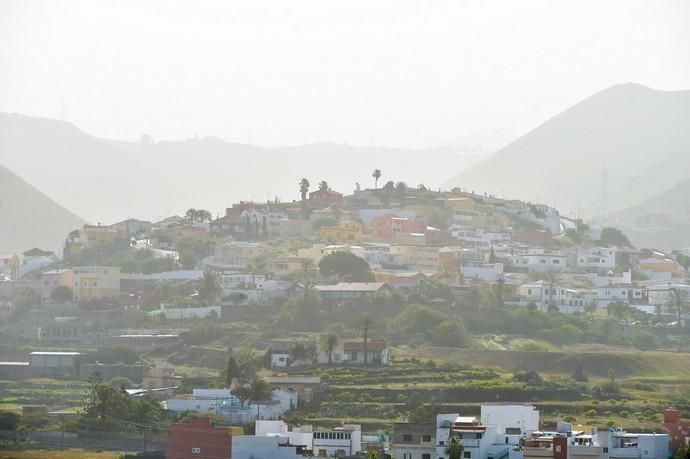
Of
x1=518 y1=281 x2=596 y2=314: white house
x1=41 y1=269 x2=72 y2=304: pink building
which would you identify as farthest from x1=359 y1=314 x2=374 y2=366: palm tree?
x1=41 y1=269 x2=72 y2=304: pink building

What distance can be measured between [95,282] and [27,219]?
6293 centimetres

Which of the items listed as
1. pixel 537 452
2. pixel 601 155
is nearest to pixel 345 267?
pixel 537 452

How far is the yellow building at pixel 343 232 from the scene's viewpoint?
3575 inches

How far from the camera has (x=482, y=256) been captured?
87.9 meters

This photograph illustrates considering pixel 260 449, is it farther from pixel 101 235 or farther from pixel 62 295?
pixel 101 235

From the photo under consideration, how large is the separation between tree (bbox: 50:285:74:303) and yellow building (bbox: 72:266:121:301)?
0.32 m

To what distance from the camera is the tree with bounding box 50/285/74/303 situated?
82000 mm

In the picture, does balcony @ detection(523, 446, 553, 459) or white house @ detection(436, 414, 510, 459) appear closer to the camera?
balcony @ detection(523, 446, 553, 459)

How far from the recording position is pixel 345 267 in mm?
81438

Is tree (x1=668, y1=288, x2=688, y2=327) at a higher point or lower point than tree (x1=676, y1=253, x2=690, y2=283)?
lower

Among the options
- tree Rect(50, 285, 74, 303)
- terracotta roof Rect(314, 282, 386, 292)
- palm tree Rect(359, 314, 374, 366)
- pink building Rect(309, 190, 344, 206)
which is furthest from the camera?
pink building Rect(309, 190, 344, 206)

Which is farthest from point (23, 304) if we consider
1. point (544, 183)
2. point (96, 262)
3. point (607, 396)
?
point (544, 183)

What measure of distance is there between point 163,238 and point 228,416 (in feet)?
117

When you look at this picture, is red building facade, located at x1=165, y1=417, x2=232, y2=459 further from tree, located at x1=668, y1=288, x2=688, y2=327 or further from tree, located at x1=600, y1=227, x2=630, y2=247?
tree, located at x1=600, y1=227, x2=630, y2=247
